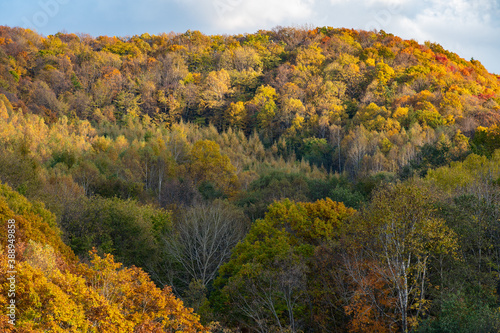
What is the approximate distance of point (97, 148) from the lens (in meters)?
59.0

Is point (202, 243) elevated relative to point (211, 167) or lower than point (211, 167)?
lower

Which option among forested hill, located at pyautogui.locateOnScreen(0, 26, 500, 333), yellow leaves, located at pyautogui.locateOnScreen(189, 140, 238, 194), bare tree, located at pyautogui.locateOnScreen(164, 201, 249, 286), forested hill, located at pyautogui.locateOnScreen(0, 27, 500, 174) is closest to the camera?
forested hill, located at pyautogui.locateOnScreen(0, 26, 500, 333)

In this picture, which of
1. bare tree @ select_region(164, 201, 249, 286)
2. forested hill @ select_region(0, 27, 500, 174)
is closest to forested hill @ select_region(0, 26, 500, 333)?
bare tree @ select_region(164, 201, 249, 286)

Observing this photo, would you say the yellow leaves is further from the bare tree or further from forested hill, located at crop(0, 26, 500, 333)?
the bare tree

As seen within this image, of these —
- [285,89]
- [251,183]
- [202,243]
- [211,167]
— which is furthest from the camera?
[285,89]

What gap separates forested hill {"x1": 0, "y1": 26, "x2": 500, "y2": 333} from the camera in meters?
15.8

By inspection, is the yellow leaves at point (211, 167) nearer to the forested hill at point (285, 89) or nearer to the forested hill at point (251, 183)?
the forested hill at point (251, 183)

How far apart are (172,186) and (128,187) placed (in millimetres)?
6832

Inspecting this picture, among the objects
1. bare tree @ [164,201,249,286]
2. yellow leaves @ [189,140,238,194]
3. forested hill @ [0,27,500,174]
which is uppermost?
forested hill @ [0,27,500,174]

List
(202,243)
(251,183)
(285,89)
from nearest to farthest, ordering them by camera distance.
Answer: (202,243) → (251,183) → (285,89)

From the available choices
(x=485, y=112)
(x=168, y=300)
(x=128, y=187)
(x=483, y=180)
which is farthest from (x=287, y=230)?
(x=485, y=112)

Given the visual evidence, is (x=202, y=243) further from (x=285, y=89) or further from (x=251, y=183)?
(x=285, y=89)

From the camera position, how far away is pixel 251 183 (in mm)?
48844

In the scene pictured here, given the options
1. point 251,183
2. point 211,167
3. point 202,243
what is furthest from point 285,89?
point 202,243
